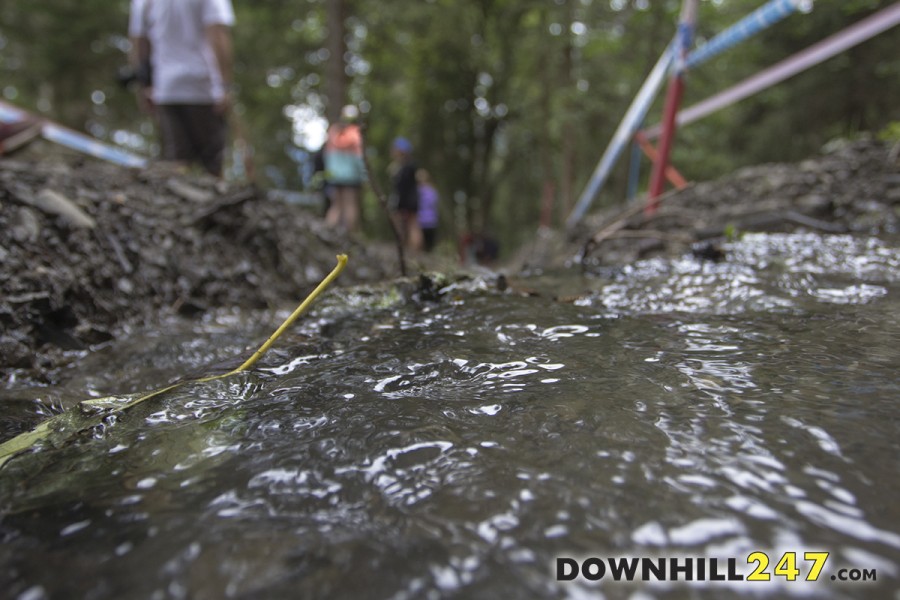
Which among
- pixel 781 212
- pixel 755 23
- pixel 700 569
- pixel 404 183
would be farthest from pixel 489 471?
pixel 404 183

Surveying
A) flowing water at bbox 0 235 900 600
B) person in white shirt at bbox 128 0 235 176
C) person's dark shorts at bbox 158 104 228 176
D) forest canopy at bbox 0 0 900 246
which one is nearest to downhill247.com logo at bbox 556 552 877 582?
flowing water at bbox 0 235 900 600

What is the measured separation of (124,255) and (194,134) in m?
1.99

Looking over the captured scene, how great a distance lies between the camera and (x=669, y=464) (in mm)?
858

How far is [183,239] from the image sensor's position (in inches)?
116

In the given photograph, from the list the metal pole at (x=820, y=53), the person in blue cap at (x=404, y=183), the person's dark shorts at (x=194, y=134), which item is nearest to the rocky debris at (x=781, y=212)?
the metal pole at (x=820, y=53)

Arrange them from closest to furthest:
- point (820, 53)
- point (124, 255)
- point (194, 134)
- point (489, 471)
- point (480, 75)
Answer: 1. point (489, 471)
2. point (124, 255)
3. point (820, 53)
4. point (194, 134)
5. point (480, 75)

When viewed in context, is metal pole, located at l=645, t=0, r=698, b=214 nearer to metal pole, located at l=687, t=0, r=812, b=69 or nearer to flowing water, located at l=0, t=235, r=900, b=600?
metal pole, located at l=687, t=0, r=812, b=69

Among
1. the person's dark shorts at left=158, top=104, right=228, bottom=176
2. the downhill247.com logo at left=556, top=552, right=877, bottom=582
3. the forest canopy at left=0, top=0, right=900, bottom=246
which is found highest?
the forest canopy at left=0, top=0, right=900, bottom=246

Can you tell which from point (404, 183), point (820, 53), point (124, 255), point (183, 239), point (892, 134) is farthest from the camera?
point (404, 183)

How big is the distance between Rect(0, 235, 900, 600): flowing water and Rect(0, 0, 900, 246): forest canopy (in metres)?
6.74

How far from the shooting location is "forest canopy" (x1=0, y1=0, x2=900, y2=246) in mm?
8852

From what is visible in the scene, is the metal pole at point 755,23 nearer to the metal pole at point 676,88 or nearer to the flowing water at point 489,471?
the metal pole at point 676,88

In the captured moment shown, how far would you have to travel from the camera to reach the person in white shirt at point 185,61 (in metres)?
3.84

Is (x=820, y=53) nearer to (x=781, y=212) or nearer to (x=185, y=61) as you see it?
(x=781, y=212)
